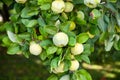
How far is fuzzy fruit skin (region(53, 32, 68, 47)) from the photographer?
119 cm

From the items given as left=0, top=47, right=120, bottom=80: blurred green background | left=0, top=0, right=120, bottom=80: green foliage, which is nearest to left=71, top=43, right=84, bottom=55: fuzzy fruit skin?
left=0, top=0, right=120, bottom=80: green foliage

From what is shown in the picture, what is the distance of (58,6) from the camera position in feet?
4.04

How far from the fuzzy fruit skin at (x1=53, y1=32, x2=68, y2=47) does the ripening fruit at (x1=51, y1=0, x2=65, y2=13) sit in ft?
0.29

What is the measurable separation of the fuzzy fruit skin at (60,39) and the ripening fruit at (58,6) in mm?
88

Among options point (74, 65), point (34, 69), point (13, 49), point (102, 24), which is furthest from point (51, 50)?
point (34, 69)

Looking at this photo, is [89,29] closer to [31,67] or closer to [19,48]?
[19,48]

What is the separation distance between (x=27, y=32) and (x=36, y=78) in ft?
11.9

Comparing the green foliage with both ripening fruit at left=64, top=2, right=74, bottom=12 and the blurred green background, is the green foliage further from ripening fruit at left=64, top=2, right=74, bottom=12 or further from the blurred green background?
the blurred green background

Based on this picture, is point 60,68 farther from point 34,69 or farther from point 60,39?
point 34,69

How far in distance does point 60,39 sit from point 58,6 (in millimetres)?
125

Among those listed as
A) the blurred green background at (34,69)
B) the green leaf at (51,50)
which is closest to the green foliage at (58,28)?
the green leaf at (51,50)

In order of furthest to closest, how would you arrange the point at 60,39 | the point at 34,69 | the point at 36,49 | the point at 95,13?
the point at 34,69
the point at 95,13
the point at 36,49
the point at 60,39

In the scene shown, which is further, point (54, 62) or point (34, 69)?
point (34, 69)

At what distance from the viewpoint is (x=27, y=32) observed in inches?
54.4
